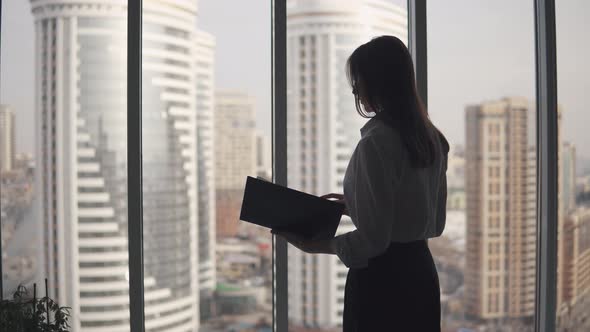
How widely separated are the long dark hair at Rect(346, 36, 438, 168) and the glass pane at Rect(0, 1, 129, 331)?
157cm

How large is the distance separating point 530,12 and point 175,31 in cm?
191

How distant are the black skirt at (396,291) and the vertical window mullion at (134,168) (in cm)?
139

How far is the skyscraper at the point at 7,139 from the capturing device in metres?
2.51

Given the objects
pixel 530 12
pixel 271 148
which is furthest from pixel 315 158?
pixel 530 12

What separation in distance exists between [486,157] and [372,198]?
184 centimetres

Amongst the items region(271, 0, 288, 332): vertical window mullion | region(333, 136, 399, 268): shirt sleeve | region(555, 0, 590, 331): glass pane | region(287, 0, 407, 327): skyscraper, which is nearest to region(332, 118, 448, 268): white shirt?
region(333, 136, 399, 268): shirt sleeve

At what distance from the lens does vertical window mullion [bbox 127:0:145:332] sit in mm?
2469

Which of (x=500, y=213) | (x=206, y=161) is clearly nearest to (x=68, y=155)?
(x=206, y=161)

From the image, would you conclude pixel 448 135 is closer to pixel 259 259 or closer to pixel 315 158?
pixel 315 158

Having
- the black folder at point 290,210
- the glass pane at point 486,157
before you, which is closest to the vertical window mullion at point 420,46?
the glass pane at point 486,157

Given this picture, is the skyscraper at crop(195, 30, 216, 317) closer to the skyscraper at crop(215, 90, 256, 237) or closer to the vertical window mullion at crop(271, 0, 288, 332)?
the skyscraper at crop(215, 90, 256, 237)

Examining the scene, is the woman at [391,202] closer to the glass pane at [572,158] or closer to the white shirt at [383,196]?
the white shirt at [383,196]

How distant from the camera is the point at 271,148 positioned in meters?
2.59

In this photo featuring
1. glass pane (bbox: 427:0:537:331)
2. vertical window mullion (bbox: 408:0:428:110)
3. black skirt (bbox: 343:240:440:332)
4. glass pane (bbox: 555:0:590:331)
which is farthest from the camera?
glass pane (bbox: 555:0:590:331)
